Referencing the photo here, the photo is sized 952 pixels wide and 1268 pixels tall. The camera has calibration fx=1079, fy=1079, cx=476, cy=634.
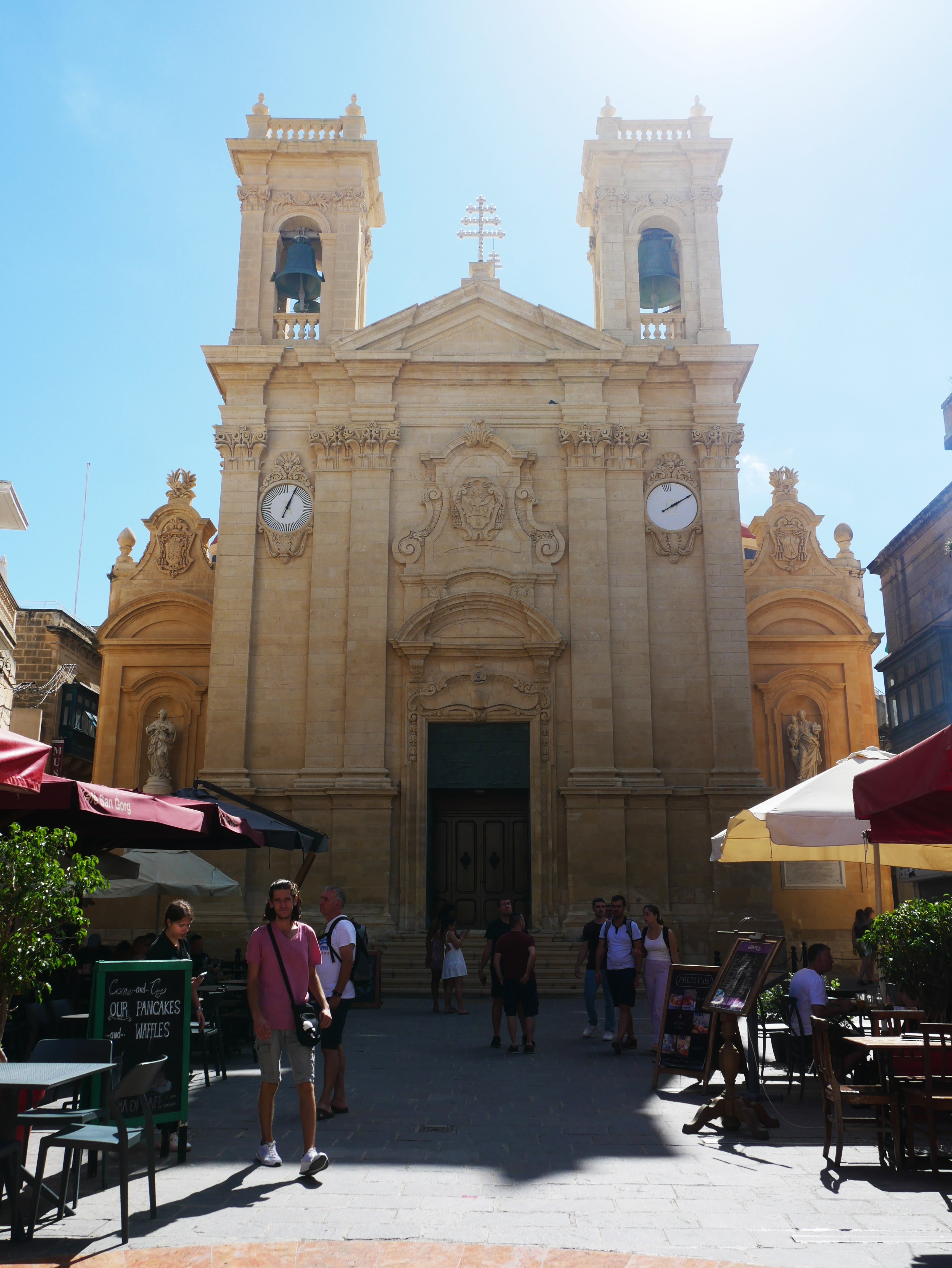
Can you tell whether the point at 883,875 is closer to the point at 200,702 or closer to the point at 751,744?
the point at 751,744

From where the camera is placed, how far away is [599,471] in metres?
23.9

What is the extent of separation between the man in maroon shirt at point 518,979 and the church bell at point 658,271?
57.1 feet

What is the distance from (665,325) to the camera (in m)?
25.6

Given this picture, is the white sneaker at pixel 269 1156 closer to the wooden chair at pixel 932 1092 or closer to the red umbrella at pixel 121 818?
the red umbrella at pixel 121 818

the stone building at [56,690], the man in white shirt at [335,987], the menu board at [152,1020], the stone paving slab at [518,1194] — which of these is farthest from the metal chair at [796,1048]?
the stone building at [56,690]

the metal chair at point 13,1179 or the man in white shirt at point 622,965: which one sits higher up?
the man in white shirt at point 622,965

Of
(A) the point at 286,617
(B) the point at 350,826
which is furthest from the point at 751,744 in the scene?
(A) the point at 286,617

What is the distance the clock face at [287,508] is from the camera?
23.9 meters

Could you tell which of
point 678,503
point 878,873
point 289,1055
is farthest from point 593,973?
point 678,503

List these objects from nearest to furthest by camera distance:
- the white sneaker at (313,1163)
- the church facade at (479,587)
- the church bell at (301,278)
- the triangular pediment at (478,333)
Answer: the white sneaker at (313,1163), the church facade at (479,587), the triangular pediment at (478,333), the church bell at (301,278)

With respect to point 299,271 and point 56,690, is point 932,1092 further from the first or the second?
point 56,690

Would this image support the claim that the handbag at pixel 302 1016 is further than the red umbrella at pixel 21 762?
Yes

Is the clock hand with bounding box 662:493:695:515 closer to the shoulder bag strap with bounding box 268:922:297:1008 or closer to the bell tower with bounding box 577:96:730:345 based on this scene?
the bell tower with bounding box 577:96:730:345

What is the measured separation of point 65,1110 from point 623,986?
7.87m
